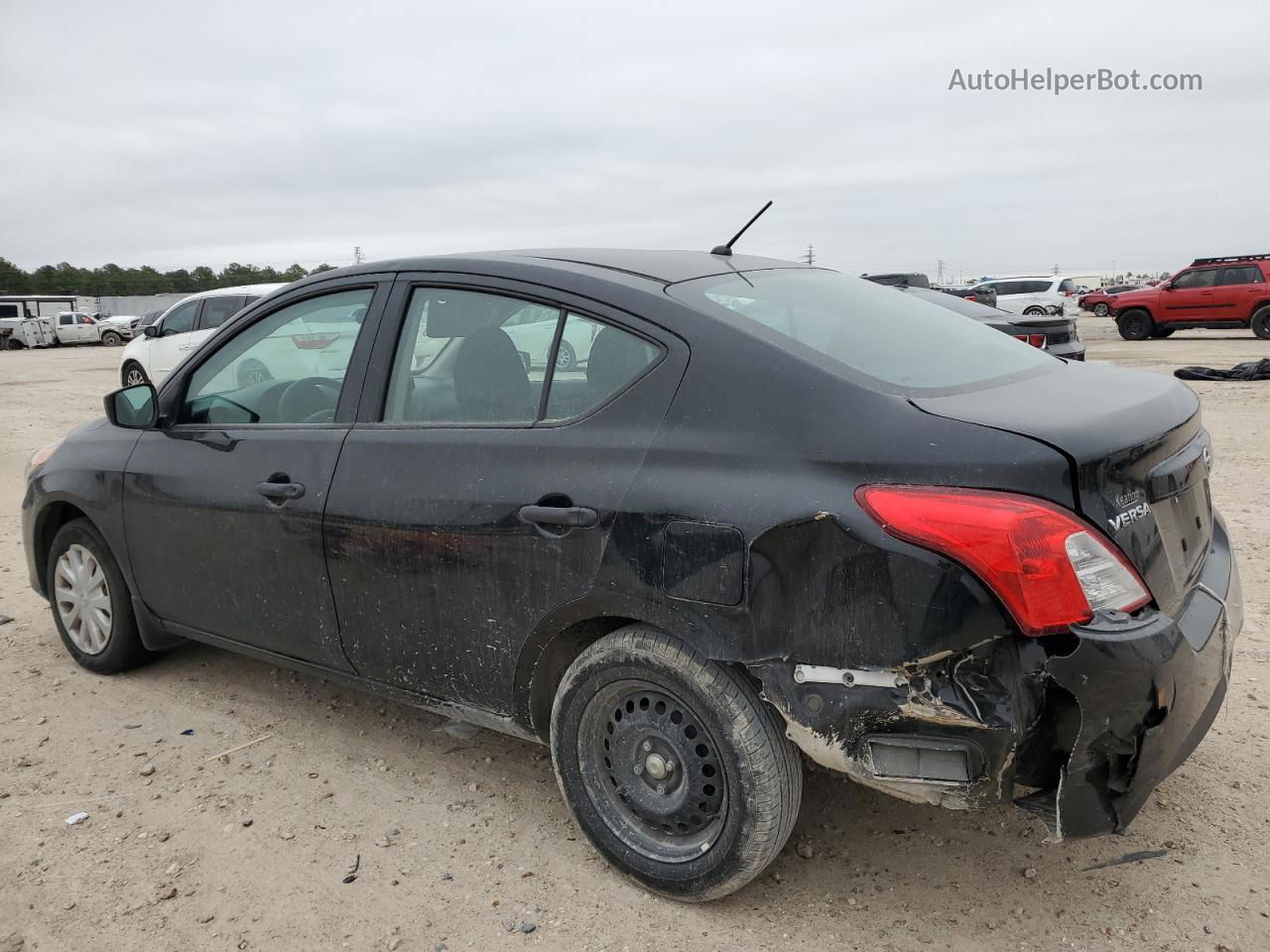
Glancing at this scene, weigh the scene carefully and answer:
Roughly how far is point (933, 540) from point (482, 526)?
4.01 feet

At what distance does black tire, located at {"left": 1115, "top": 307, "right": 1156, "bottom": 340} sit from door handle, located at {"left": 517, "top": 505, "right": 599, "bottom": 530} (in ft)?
80.0

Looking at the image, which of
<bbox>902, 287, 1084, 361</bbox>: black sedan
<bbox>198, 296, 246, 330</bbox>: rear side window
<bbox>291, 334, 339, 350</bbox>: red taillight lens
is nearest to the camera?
<bbox>291, 334, 339, 350</bbox>: red taillight lens

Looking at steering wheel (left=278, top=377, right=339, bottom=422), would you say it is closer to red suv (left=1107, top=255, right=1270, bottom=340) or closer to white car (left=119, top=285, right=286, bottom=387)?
white car (left=119, top=285, right=286, bottom=387)

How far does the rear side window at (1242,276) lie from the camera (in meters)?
21.9

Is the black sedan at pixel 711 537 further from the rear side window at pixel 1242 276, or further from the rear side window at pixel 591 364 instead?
the rear side window at pixel 1242 276

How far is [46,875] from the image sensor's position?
2.79 m

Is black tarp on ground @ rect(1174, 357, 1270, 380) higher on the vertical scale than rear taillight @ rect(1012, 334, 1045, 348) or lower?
lower

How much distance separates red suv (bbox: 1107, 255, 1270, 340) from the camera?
21.9 m

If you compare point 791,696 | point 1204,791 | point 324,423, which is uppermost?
point 324,423

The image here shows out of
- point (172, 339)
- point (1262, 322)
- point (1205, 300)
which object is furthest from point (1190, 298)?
point (172, 339)

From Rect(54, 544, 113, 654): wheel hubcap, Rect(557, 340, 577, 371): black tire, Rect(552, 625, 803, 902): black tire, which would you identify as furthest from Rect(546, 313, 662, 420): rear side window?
Rect(54, 544, 113, 654): wheel hubcap

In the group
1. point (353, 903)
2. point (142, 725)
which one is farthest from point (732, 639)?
point (142, 725)

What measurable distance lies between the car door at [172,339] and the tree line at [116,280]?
52530mm

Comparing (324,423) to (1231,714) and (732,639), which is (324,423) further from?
(1231,714)
